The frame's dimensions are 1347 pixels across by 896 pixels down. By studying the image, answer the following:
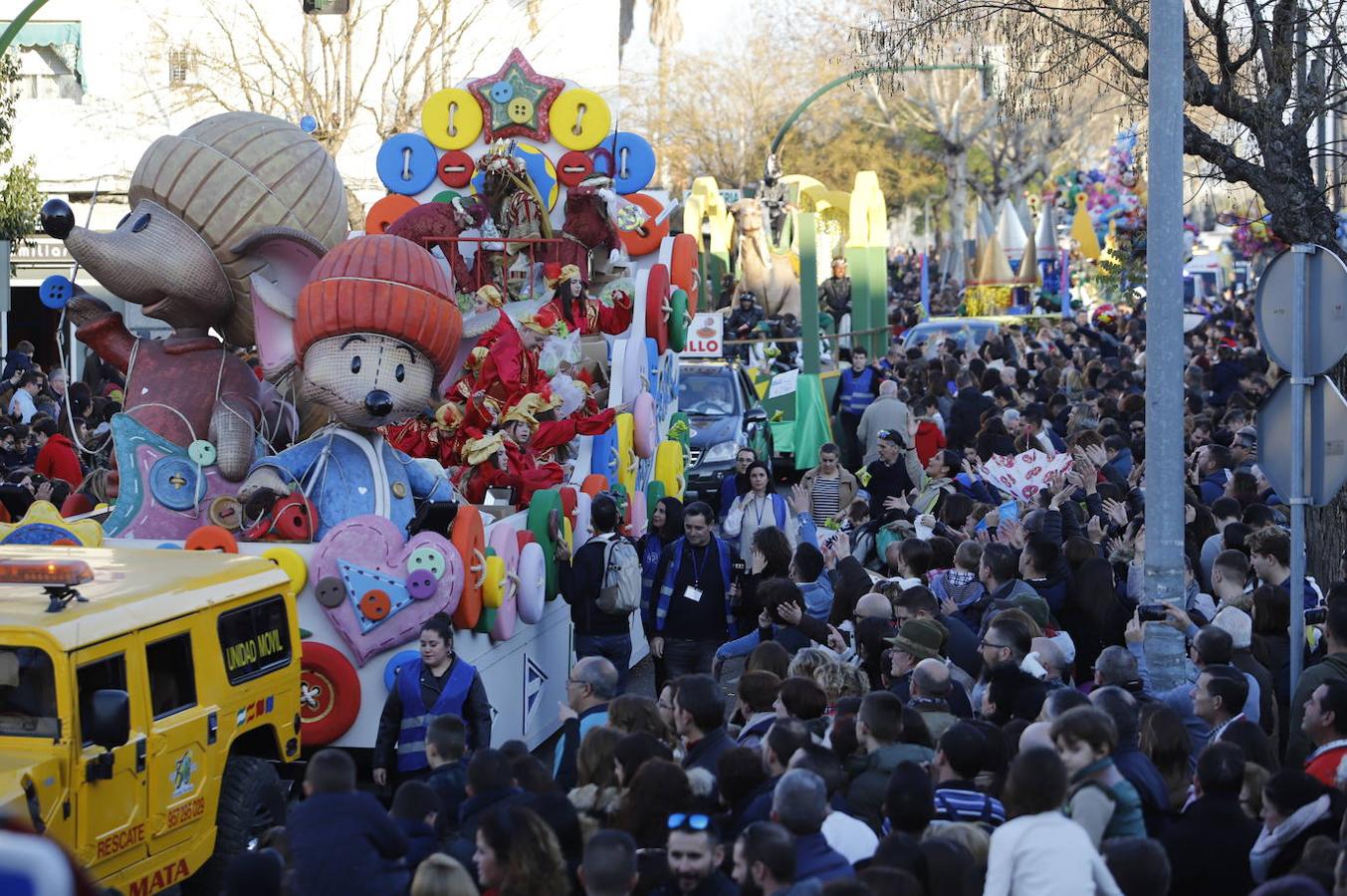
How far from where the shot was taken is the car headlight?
18656 mm

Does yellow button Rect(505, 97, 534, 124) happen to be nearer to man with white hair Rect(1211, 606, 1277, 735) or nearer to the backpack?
the backpack

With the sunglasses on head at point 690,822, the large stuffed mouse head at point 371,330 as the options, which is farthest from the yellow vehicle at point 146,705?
the sunglasses on head at point 690,822

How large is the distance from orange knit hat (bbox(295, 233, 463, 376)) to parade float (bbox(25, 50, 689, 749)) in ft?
0.04

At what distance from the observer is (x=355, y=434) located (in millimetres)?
9750

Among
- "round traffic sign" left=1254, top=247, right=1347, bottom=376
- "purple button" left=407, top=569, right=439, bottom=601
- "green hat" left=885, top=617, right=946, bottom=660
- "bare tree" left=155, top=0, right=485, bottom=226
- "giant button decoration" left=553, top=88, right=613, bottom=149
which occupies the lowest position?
"green hat" left=885, top=617, right=946, bottom=660

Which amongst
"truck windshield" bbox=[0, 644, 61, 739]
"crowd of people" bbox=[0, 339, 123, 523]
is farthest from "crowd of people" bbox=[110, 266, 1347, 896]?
"crowd of people" bbox=[0, 339, 123, 523]

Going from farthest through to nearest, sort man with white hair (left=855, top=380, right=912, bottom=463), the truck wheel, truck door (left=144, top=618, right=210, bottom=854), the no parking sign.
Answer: the no parking sign → man with white hair (left=855, top=380, right=912, bottom=463) → the truck wheel → truck door (left=144, top=618, right=210, bottom=854)

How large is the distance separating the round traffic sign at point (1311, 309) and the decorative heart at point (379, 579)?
13.3 feet

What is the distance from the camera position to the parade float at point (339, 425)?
893cm

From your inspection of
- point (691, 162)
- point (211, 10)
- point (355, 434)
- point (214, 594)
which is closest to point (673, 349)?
point (355, 434)

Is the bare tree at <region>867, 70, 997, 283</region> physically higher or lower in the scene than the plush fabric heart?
higher

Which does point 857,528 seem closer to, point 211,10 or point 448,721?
point 448,721

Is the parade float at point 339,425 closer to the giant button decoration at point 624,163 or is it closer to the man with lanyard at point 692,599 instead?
the man with lanyard at point 692,599

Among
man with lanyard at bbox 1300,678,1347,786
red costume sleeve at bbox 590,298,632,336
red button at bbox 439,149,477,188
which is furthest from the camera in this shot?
red button at bbox 439,149,477,188
